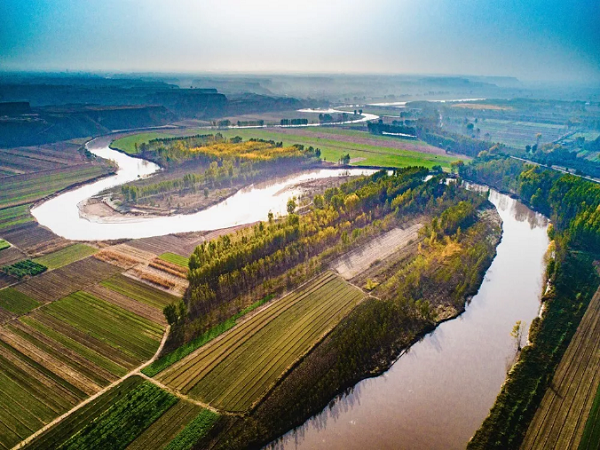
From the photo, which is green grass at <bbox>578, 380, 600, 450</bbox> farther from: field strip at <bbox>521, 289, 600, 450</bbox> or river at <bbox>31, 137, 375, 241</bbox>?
river at <bbox>31, 137, 375, 241</bbox>

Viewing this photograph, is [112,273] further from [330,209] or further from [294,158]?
[294,158]

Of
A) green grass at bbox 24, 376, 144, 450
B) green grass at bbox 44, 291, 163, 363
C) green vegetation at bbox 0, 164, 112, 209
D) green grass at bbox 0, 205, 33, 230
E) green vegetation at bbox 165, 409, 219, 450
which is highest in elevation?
green vegetation at bbox 0, 164, 112, 209

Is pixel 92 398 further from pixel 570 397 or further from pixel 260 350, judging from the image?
pixel 570 397

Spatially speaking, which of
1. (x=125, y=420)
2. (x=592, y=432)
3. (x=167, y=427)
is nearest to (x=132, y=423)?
(x=125, y=420)

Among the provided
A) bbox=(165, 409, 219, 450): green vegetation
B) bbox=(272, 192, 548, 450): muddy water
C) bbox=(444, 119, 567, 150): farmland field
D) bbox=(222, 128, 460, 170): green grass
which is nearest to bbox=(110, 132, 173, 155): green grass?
bbox=(222, 128, 460, 170): green grass

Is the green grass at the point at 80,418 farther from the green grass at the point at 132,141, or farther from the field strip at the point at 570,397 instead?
the green grass at the point at 132,141


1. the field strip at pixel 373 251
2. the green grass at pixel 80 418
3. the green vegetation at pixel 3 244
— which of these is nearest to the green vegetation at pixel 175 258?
the field strip at pixel 373 251
